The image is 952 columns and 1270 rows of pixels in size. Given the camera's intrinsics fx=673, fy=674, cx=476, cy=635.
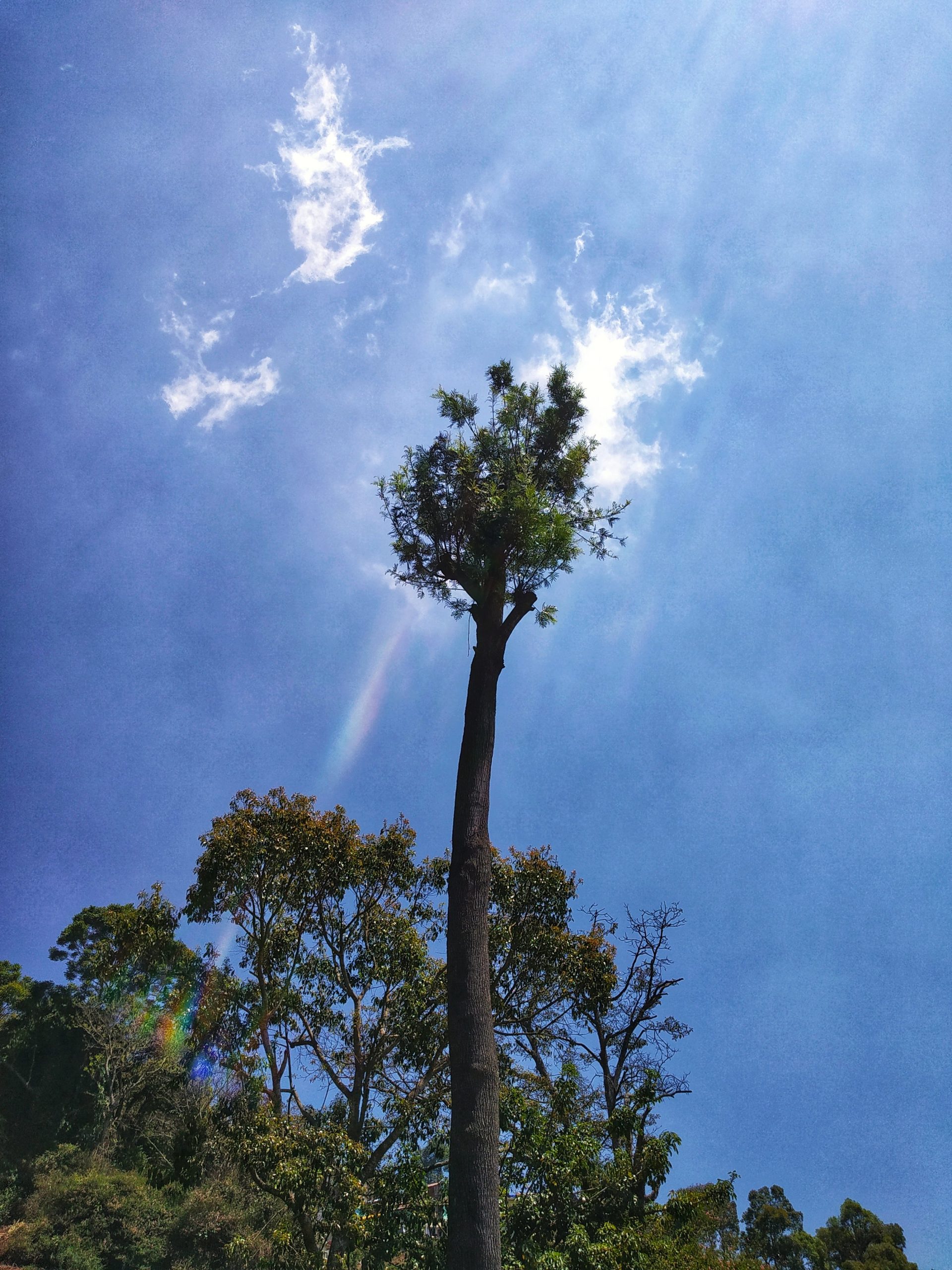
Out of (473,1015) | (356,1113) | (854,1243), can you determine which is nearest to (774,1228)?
(854,1243)

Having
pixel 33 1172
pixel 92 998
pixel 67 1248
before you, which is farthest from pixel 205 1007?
pixel 92 998

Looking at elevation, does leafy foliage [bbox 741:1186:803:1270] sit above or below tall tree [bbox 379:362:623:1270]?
below

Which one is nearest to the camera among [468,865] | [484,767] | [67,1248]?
[468,865]

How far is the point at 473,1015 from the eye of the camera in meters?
5.29

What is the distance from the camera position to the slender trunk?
4.51m

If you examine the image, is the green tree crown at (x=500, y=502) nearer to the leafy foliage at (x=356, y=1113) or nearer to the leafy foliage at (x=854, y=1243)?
the leafy foliage at (x=356, y=1113)

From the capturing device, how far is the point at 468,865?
19.7 feet

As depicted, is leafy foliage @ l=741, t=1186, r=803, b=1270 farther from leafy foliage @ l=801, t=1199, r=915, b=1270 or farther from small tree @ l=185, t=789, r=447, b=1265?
small tree @ l=185, t=789, r=447, b=1265

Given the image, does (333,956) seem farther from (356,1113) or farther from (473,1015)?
(473,1015)

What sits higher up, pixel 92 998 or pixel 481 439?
pixel 481 439

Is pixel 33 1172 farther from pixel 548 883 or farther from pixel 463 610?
pixel 463 610

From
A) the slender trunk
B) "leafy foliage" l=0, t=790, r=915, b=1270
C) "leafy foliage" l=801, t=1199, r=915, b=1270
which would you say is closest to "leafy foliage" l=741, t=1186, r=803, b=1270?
"leafy foliage" l=801, t=1199, r=915, b=1270

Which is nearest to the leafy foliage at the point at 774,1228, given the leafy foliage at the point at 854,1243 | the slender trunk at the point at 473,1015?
the leafy foliage at the point at 854,1243

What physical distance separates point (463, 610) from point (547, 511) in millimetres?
1959
